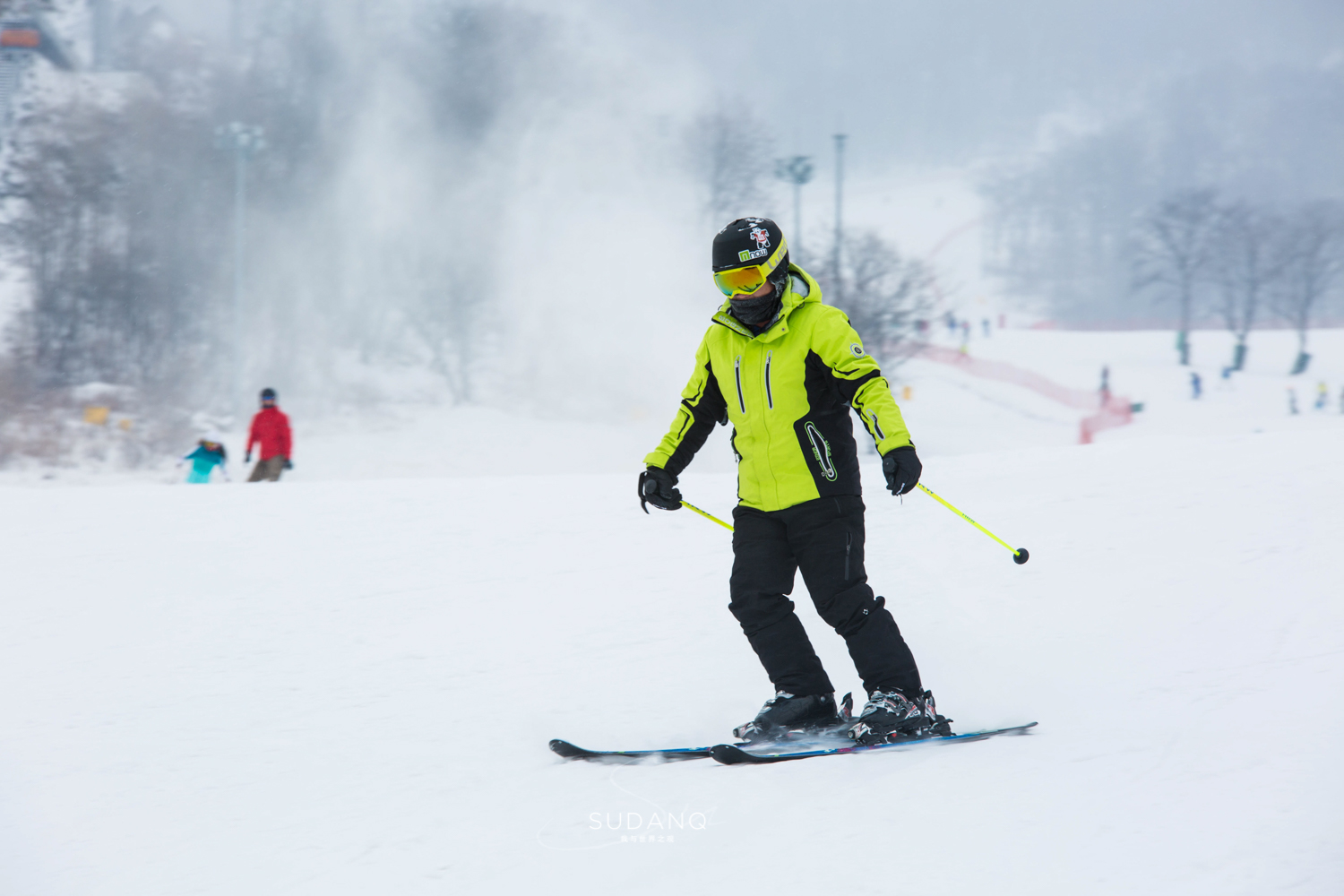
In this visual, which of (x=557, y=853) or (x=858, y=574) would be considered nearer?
(x=557, y=853)

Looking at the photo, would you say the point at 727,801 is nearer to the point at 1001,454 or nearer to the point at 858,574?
the point at 858,574

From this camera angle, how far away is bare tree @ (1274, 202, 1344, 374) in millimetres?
38750

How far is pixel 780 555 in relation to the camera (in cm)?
302

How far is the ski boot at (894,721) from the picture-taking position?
110 inches

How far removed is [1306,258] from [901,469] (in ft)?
150

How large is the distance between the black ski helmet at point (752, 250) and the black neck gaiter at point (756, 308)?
0.04 m

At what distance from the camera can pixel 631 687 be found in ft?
11.9

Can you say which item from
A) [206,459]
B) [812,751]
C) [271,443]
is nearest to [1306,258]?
[271,443]

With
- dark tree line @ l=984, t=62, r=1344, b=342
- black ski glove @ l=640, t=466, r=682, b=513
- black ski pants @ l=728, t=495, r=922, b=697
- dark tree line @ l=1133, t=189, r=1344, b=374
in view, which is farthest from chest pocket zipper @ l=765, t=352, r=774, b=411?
dark tree line @ l=984, t=62, r=1344, b=342

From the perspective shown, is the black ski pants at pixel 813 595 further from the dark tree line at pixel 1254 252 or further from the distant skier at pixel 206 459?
the dark tree line at pixel 1254 252

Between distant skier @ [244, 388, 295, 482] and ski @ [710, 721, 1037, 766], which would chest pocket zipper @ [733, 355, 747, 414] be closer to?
ski @ [710, 721, 1037, 766]

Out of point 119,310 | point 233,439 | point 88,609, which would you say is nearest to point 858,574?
point 88,609

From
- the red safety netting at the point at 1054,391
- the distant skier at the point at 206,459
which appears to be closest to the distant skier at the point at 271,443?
the distant skier at the point at 206,459

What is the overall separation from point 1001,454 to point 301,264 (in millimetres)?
31253
